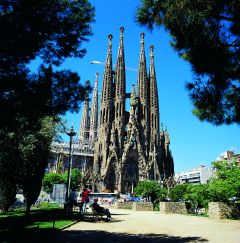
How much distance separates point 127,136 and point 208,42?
5221 cm

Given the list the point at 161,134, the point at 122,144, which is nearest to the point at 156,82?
the point at 161,134

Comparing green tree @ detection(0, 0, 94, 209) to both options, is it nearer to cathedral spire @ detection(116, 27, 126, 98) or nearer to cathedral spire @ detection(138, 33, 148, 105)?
cathedral spire @ detection(116, 27, 126, 98)

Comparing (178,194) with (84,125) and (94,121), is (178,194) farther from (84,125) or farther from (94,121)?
(84,125)

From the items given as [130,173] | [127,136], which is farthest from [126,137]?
[130,173]

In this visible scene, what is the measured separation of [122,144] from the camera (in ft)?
197

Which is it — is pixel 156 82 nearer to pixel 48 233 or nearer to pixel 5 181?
pixel 5 181

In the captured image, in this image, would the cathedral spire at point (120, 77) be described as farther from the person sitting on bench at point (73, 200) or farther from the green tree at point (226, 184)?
the person sitting on bench at point (73, 200)

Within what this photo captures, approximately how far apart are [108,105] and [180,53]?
52.7 meters

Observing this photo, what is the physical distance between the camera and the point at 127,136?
60.6m

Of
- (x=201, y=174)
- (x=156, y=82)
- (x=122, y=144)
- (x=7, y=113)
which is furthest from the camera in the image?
(x=201, y=174)

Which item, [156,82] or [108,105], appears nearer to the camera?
[108,105]

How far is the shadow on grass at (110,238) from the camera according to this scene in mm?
8490

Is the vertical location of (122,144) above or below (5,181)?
above

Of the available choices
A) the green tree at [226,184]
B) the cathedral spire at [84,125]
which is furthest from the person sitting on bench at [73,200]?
the cathedral spire at [84,125]
